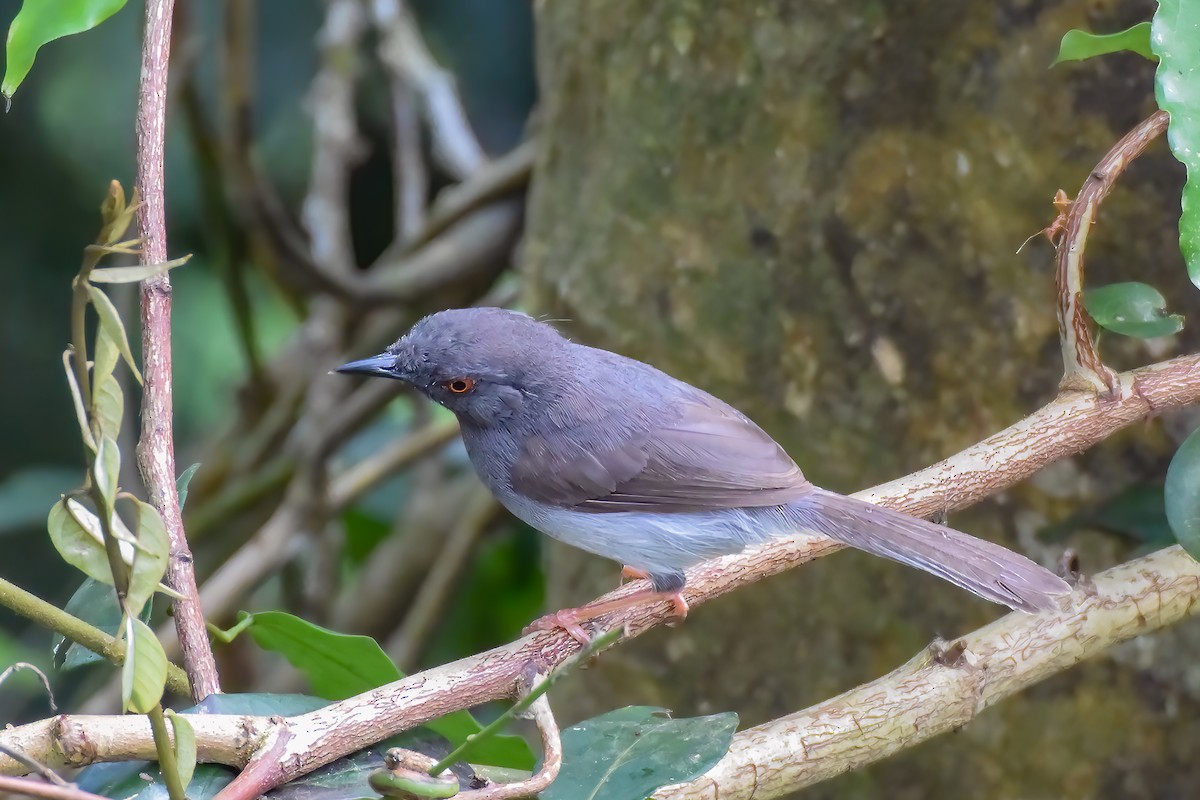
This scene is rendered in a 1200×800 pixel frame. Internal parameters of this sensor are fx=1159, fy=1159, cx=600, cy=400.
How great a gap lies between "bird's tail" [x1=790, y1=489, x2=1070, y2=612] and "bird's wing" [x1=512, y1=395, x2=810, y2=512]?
290 millimetres

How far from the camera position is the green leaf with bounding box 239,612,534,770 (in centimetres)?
208

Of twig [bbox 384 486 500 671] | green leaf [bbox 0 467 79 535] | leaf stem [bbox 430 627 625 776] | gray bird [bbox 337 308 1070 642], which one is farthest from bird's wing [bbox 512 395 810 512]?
green leaf [bbox 0 467 79 535]

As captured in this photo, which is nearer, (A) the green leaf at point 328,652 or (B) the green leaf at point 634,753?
(B) the green leaf at point 634,753

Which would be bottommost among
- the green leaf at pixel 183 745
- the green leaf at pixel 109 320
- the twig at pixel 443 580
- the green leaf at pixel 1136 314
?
the twig at pixel 443 580

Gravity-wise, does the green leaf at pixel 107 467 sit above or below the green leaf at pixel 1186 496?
below

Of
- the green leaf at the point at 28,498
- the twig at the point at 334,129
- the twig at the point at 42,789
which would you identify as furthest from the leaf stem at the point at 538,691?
the green leaf at the point at 28,498

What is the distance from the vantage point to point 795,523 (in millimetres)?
→ 2637

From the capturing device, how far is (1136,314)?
7.48 ft

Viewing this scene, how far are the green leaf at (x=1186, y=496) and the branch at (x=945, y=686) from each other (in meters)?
0.22

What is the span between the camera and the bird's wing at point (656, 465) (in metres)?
2.77

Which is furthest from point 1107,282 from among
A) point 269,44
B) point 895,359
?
point 269,44

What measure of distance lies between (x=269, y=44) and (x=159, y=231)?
158 inches

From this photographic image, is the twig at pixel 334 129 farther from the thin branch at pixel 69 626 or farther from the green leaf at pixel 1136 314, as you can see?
the green leaf at pixel 1136 314

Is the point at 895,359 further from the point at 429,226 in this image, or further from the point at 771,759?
the point at 429,226
